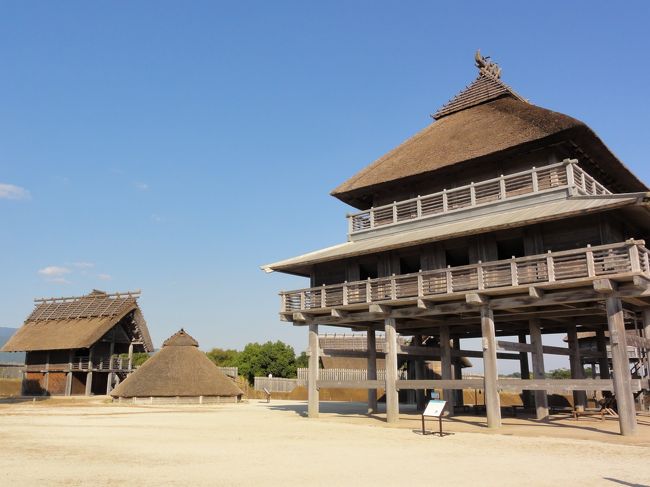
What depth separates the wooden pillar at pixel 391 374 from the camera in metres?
20.8

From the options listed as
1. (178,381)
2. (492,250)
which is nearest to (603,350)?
(492,250)

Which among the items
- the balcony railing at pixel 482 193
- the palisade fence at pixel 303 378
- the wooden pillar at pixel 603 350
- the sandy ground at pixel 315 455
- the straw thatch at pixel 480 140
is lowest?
the sandy ground at pixel 315 455

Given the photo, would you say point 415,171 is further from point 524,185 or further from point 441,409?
point 441,409

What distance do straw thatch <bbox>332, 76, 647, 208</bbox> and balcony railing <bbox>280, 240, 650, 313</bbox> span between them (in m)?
4.76

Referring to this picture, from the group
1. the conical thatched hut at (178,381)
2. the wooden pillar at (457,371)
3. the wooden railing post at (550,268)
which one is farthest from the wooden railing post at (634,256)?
the conical thatched hut at (178,381)

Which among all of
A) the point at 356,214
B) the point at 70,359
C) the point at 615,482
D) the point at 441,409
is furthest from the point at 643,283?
the point at 70,359

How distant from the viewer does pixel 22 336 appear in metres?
50.5

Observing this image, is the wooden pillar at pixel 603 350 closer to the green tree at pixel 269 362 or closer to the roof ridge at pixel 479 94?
the roof ridge at pixel 479 94

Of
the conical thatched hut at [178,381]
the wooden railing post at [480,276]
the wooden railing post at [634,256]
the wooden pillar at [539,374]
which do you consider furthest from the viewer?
the conical thatched hut at [178,381]

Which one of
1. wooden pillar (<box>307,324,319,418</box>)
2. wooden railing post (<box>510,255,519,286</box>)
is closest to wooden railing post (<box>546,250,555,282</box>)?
wooden railing post (<box>510,255,519,286</box>)

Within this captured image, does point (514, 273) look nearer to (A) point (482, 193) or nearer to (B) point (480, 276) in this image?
(B) point (480, 276)

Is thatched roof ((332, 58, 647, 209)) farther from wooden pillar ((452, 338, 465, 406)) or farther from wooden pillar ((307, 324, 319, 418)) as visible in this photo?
wooden pillar ((452, 338, 465, 406))

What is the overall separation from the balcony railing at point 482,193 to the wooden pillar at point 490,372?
4.63 meters

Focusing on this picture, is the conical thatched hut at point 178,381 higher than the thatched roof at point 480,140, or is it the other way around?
the thatched roof at point 480,140
